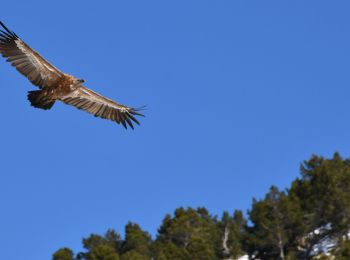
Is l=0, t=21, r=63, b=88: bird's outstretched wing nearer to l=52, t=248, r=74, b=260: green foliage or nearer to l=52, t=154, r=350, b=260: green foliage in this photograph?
l=52, t=154, r=350, b=260: green foliage

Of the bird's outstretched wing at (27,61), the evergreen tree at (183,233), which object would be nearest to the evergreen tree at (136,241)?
the evergreen tree at (183,233)

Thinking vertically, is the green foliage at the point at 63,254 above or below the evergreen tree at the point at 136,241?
below

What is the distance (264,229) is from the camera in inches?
2026

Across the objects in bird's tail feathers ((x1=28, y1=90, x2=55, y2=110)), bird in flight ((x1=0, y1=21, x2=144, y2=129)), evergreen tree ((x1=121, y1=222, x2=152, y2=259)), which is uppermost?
evergreen tree ((x1=121, y1=222, x2=152, y2=259))

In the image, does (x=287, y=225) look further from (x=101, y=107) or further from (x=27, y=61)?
(x=27, y=61)

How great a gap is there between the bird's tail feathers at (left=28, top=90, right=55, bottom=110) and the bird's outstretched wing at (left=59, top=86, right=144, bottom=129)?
5.11ft

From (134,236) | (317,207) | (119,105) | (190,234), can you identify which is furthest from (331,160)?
(119,105)

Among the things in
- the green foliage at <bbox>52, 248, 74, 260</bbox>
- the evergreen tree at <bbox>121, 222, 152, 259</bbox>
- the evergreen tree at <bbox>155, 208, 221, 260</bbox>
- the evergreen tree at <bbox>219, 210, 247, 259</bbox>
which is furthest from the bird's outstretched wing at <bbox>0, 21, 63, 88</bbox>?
the evergreen tree at <bbox>121, 222, 152, 259</bbox>

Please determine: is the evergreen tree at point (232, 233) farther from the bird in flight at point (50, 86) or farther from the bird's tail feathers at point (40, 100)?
the bird's tail feathers at point (40, 100)

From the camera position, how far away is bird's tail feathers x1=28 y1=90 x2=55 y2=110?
2323 centimetres

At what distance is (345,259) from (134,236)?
23.2 meters

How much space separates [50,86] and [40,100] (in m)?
0.77

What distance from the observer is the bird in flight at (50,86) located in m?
23.5

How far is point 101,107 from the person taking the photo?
25.6 m
